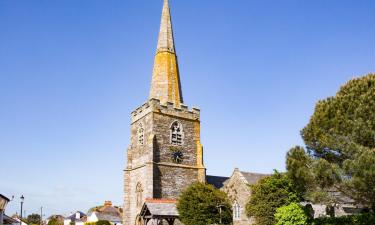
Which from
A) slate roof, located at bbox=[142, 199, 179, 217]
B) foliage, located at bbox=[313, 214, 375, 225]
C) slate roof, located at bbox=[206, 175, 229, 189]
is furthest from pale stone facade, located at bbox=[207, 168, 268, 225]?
→ foliage, located at bbox=[313, 214, 375, 225]

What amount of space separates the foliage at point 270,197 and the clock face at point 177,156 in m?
9.55

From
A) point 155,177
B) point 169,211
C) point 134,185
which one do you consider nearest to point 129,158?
point 134,185

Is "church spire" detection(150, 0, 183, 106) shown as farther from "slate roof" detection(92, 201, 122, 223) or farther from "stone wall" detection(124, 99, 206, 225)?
"slate roof" detection(92, 201, 122, 223)

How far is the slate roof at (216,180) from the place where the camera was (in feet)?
136

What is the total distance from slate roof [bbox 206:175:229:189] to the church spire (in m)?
8.55

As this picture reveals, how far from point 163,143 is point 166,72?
7.36 meters

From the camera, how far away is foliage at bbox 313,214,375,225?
22098 mm

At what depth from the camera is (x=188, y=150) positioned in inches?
1569

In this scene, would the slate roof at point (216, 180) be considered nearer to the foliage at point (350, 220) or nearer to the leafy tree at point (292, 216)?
the leafy tree at point (292, 216)

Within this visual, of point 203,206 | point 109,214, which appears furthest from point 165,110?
point 109,214

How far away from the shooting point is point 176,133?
129 feet

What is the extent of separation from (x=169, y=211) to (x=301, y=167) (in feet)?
44.4

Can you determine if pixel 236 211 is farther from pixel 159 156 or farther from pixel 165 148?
pixel 165 148

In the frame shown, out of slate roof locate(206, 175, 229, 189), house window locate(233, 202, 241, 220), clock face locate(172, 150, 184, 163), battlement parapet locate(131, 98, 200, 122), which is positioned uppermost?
battlement parapet locate(131, 98, 200, 122)
